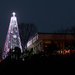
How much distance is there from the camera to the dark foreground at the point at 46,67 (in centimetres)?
1186

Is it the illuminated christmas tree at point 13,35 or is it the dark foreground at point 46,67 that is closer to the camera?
the dark foreground at point 46,67

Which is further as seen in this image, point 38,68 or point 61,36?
point 61,36

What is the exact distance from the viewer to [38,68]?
13570mm

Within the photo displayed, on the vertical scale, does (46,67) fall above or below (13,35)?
below

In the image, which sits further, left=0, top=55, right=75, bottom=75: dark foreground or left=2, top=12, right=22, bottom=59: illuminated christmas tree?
left=2, top=12, right=22, bottom=59: illuminated christmas tree

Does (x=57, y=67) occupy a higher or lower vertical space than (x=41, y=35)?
lower

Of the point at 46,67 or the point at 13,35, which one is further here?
the point at 13,35

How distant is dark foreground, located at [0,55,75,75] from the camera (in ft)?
38.9

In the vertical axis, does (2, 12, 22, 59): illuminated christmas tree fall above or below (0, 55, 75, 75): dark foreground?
above

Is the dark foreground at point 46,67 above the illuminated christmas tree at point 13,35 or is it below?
below

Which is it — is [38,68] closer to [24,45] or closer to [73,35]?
[73,35]

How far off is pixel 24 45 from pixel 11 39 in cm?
1248

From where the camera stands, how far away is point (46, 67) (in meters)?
13.1

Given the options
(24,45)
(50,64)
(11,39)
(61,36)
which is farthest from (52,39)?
(50,64)
